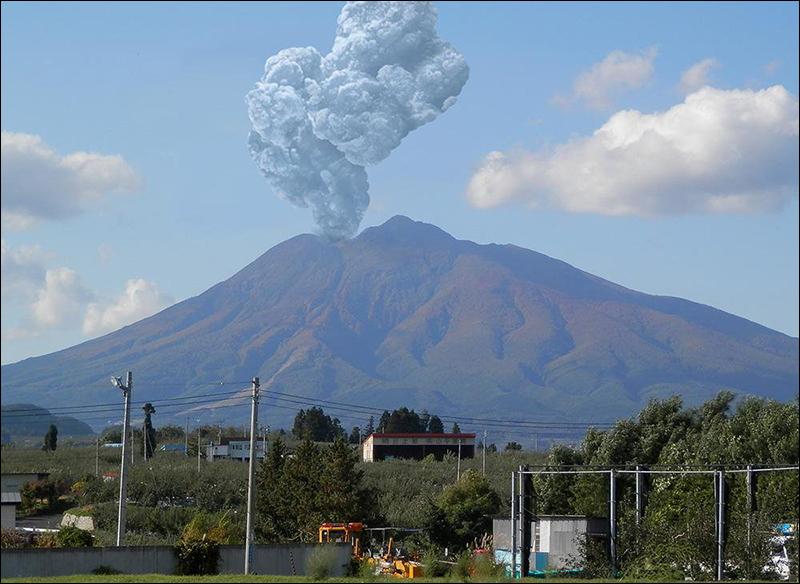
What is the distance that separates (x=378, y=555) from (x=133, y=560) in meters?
14.1

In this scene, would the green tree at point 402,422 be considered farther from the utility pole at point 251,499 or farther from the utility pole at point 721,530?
the utility pole at point 721,530

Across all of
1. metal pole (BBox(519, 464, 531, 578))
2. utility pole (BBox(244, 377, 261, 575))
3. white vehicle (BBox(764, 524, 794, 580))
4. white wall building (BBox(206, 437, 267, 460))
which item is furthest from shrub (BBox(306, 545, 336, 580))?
white wall building (BBox(206, 437, 267, 460))

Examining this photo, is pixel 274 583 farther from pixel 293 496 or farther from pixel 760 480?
pixel 293 496

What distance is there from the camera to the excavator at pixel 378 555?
33000 millimetres

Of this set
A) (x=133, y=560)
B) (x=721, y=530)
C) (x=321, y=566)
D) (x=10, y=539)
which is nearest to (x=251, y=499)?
(x=133, y=560)

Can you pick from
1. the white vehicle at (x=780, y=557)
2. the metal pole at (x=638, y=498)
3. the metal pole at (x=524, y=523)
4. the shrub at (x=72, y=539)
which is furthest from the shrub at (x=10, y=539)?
the white vehicle at (x=780, y=557)

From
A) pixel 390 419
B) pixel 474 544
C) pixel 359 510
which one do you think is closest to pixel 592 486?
pixel 474 544

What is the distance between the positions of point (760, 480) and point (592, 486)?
11.8 meters

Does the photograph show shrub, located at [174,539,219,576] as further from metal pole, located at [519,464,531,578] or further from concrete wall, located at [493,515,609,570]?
concrete wall, located at [493,515,609,570]

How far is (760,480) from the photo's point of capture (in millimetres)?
37312

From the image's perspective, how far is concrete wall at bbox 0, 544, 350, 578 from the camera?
26125 millimetres

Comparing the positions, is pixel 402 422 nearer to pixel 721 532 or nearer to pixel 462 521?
pixel 462 521

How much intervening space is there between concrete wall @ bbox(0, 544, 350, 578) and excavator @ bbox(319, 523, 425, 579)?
164 cm

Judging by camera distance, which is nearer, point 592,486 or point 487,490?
point 592,486
